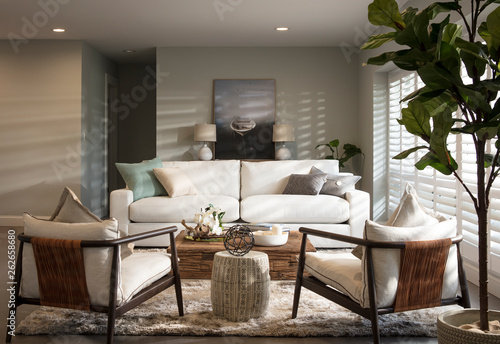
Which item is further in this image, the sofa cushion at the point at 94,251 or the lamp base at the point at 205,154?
the lamp base at the point at 205,154

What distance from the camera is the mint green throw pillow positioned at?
516 centimetres

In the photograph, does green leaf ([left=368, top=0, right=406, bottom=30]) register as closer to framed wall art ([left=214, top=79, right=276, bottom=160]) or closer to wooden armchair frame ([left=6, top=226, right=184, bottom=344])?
wooden armchair frame ([left=6, top=226, right=184, bottom=344])

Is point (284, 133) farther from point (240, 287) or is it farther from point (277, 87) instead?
point (240, 287)

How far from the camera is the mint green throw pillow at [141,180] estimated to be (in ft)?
16.9

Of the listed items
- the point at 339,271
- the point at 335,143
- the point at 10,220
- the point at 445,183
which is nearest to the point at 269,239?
the point at 339,271

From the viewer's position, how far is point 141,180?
521 cm

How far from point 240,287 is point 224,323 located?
219mm

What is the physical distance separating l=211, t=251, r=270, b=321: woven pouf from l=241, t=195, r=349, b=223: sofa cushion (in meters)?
2.13

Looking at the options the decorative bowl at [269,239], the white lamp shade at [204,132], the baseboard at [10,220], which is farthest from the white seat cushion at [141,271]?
the baseboard at [10,220]

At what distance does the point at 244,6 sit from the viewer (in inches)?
221

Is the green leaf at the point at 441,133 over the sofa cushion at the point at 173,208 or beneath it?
over

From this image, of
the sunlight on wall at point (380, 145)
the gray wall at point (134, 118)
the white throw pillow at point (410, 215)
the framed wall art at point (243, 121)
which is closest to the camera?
the white throw pillow at point (410, 215)

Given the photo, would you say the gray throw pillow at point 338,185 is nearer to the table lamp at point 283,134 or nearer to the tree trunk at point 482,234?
the table lamp at point 283,134

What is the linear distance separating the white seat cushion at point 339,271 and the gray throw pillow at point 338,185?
2.28 metres
